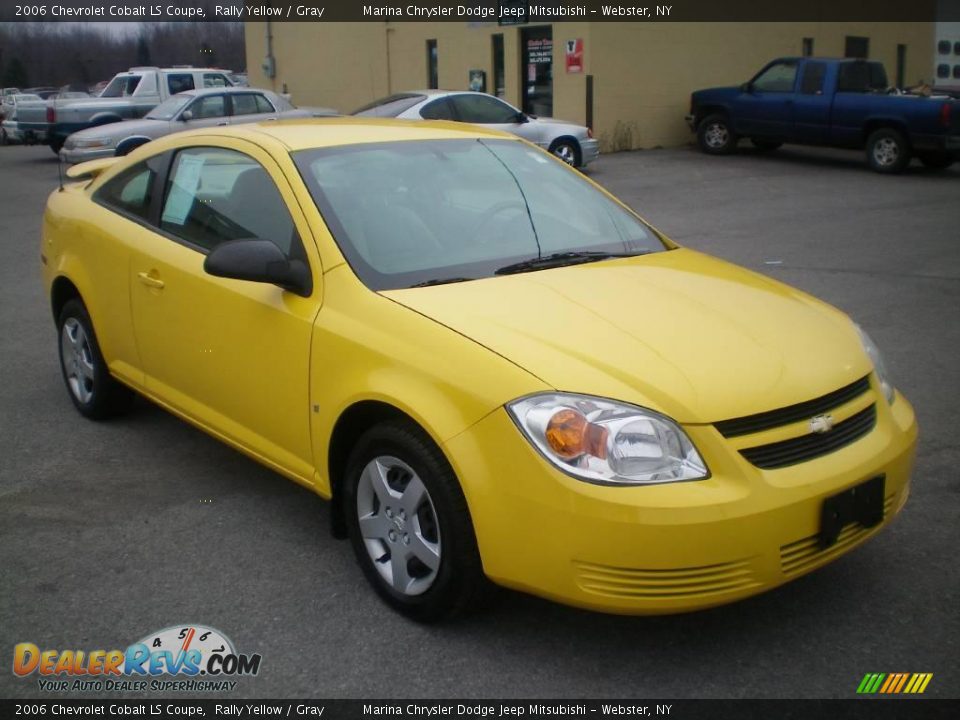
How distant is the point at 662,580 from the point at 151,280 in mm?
→ 2768

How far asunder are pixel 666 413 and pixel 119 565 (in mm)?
2183

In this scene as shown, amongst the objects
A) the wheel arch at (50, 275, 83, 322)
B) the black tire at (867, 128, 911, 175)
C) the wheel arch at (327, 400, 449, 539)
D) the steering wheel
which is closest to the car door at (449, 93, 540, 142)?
the black tire at (867, 128, 911, 175)

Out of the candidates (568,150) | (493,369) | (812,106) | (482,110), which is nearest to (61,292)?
(493,369)

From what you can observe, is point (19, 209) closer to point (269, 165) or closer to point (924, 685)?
point (269, 165)

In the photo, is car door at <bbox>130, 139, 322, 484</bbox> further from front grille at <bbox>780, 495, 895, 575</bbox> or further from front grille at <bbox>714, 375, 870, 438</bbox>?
front grille at <bbox>780, 495, 895, 575</bbox>

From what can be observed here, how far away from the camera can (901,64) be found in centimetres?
2739

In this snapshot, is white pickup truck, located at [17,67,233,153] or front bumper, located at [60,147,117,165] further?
white pickup truck, located at [17,67,233,153]

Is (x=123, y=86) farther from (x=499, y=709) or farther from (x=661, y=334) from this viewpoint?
(x=499, y=709)

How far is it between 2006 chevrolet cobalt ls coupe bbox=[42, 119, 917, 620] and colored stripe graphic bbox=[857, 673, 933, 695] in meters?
0.36

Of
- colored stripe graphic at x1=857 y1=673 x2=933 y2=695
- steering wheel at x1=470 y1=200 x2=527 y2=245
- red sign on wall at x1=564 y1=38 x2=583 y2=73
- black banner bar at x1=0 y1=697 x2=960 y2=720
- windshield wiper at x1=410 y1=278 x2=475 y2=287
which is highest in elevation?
red sign on wall at x1=564 y1=38 x2=583 y2=73

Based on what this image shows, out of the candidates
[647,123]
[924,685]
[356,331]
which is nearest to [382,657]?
[356,331]

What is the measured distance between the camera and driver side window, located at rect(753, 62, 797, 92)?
18.9m

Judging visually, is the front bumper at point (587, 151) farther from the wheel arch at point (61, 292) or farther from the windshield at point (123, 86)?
the wheel arch at point (61, 292)

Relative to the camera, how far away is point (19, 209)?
14.9 metres
